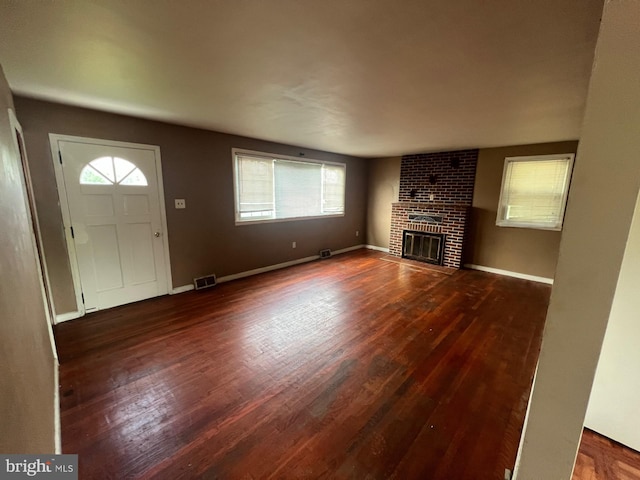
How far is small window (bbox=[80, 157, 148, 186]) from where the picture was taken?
2902mm

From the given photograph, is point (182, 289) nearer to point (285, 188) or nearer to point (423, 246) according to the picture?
point (285, 188)

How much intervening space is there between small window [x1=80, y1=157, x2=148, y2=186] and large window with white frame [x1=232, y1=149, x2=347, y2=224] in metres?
1.34

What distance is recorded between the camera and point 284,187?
16.0 feet

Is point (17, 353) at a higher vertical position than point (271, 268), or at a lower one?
higher

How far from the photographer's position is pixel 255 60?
1.68 metres

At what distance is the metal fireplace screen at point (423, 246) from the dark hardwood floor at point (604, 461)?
3827 mm

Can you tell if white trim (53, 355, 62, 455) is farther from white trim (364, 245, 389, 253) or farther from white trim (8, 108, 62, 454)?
white trim (364, 245, 389, 253)

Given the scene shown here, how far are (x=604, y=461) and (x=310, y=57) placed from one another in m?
2.99

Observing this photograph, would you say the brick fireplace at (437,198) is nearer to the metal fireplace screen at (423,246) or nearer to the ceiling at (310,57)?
the metal fireplace screen at (423,246)

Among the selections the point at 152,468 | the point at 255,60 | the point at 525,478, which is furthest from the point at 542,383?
the point at 255,60

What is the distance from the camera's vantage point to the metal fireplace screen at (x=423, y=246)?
17.3 feet

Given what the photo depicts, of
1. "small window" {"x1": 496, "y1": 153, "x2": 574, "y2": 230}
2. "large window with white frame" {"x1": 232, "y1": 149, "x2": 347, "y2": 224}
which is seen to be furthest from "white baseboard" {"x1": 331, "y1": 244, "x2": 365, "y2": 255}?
"small window" {"x1": 496, "y1": 153, "x2": 574, "y2": 230}

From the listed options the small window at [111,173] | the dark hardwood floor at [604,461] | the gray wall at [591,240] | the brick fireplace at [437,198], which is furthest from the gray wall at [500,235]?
the small window at [111,173]

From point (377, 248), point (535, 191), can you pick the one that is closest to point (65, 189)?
point (377, 248)
